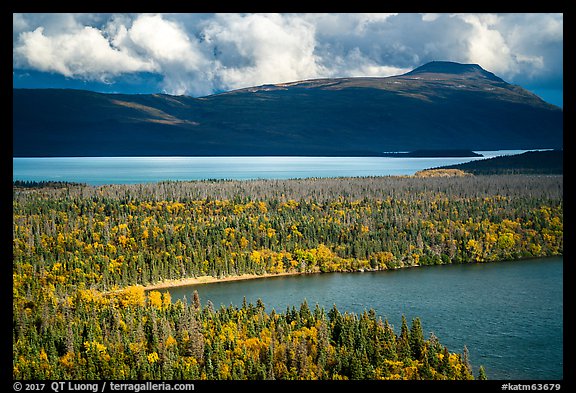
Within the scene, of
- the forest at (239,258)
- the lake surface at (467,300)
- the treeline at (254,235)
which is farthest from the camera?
the treeline at (254,235)

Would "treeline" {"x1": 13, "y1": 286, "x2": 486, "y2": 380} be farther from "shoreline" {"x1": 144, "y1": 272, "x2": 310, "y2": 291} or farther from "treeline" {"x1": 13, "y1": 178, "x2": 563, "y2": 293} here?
"shoreline" {"x1": 144, "y1": 272, "x2": 310, "y2": 291}

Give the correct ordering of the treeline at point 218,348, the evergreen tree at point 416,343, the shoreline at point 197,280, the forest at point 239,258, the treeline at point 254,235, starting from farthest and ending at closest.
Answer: the treeline at point 254,235 < the shoreline at point 197,280 < the evergreen tree at point 416,343 < the forest at point 239,258 < the treeline at point 218,348

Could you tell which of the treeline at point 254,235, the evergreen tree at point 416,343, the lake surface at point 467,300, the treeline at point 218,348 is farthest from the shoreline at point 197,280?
the evergreen tree at point 416,343

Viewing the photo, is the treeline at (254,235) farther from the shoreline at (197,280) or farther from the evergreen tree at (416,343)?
the evergreen tree at (416,343)

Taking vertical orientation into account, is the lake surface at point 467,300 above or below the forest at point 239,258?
below
